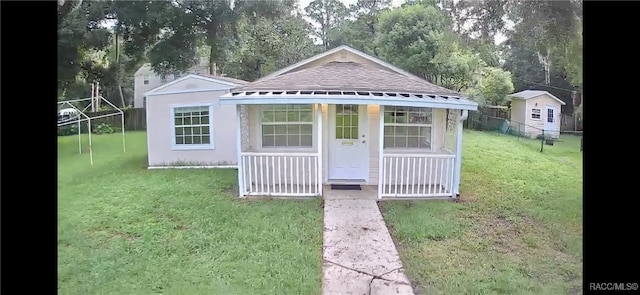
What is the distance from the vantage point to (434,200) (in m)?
4.43

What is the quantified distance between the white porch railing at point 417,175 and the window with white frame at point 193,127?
9.51 ft

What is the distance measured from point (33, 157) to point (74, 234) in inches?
31.0

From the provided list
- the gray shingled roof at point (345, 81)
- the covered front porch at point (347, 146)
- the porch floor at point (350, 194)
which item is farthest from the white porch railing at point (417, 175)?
the gray shingled roof at point (345, 81)

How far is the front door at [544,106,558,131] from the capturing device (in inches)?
154

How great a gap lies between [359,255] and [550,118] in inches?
103

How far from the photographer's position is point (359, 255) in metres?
2.87

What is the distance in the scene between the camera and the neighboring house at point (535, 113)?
3.96 meters

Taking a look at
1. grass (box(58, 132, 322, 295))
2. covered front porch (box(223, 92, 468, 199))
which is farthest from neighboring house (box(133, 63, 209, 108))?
covered front porch (box(223, 92, 468, 199))

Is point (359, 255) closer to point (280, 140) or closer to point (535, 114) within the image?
point (280, 140)

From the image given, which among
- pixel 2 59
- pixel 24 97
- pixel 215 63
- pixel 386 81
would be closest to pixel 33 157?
pixel 24 97

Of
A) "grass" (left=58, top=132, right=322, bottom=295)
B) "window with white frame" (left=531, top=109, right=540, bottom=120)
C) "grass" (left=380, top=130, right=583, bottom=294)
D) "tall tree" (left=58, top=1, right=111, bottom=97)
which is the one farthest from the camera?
"window with white frame" (left=531, top=109, right=540, bottom=120)

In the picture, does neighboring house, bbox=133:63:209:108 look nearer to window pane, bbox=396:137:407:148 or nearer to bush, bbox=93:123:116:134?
bush, bbox=93:123:116:134

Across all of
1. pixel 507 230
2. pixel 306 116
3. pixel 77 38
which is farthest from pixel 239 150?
pixel 507 230

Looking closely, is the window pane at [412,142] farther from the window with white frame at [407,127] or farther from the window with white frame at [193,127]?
the window with white frame at [193,127]
